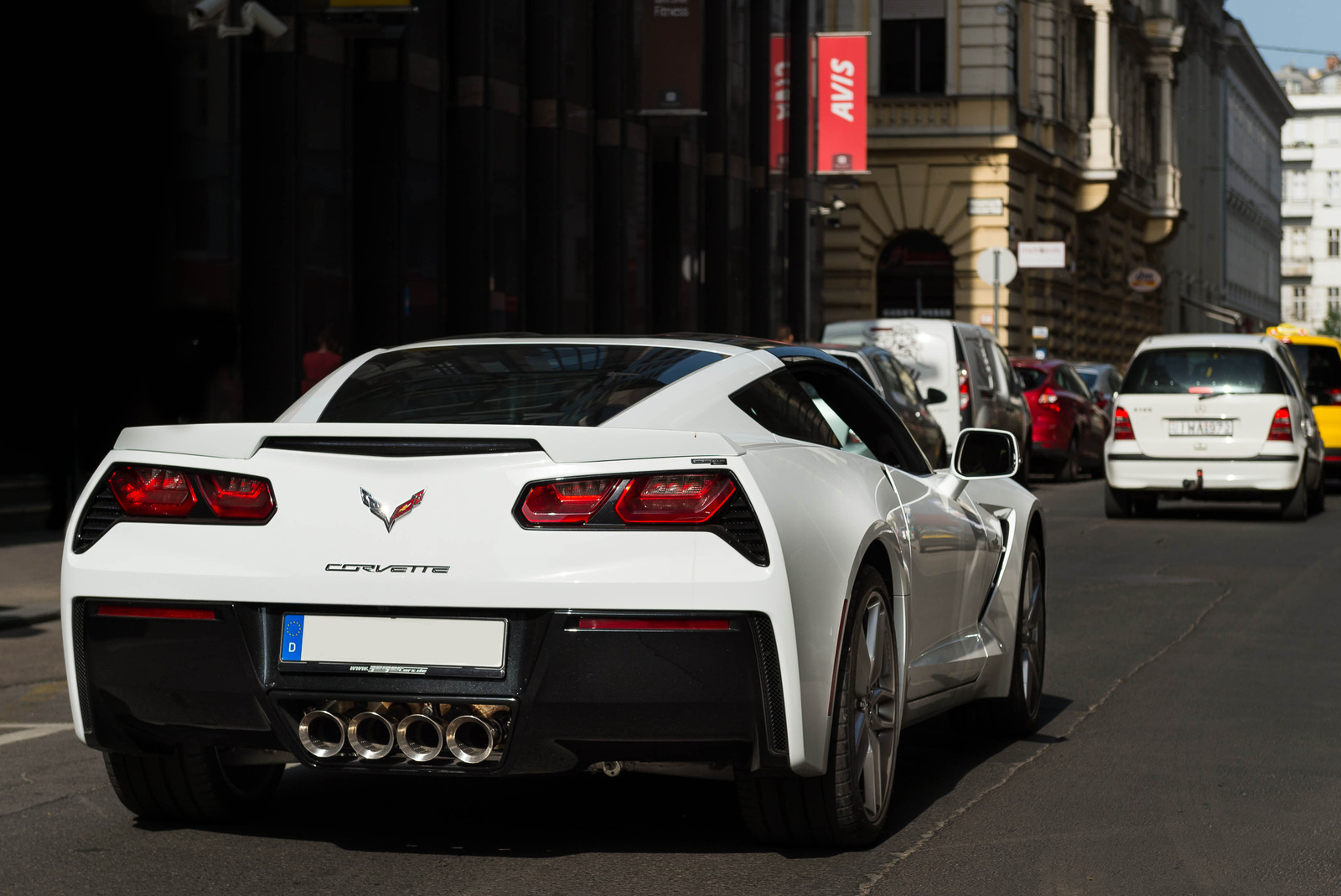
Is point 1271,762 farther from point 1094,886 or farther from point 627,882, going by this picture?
point 627,882

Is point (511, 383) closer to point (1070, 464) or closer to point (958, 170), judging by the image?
point (1070, 464)

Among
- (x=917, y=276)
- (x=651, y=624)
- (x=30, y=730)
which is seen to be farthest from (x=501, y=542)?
(x=917, y=276)

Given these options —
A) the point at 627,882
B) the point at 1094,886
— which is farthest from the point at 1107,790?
the point at 627,882

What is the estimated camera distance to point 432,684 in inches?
179

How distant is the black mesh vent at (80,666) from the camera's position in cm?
482

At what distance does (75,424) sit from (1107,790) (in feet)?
43.8

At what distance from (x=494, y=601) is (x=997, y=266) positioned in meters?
26.0

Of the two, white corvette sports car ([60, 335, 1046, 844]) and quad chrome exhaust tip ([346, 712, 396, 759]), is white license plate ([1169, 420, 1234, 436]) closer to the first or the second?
white corvette sports car ([60, 335, 1046, 844])

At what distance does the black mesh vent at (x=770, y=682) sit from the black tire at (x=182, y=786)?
1.58m

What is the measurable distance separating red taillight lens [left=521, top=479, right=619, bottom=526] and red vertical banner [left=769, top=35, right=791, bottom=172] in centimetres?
2992

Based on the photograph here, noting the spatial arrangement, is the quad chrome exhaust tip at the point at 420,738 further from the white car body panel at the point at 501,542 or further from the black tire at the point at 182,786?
the black tire at the point at 182,786

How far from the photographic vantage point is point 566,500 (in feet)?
15.0

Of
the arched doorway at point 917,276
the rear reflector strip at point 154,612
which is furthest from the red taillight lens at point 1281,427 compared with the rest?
the arched doorway at point 917,276

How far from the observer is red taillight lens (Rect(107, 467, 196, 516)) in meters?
4.80
